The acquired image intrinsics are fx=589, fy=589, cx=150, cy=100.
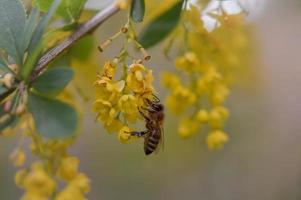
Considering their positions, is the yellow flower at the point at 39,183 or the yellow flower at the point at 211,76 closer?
the yellow flower at the point at 39,183

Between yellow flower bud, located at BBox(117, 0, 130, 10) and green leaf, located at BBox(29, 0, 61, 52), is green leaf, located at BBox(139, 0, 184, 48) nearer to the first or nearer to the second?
yellow flower bud, located at BBox(117, 0, 130, 10)

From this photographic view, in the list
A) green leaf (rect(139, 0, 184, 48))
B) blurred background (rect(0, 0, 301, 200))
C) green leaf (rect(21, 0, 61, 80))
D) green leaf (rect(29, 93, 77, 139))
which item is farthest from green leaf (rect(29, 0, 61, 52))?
blurred background (rect(0, 0, 301, 200))

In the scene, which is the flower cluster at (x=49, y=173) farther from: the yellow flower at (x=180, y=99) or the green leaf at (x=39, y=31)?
the yellow flower at (x=180, y=99)

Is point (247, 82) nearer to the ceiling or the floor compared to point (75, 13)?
nearer to the ceiling

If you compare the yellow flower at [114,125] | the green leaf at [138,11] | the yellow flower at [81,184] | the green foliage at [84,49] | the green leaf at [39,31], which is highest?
the green foliage at [84,49]

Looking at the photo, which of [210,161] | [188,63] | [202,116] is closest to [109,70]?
[188,63]

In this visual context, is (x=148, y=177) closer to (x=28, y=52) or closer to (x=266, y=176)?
(x=266, y=176)

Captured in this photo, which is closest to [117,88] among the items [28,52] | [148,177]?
[28,52]

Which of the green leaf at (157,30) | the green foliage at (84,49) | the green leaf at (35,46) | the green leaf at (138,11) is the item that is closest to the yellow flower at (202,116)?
the green leaf at (157,30)
